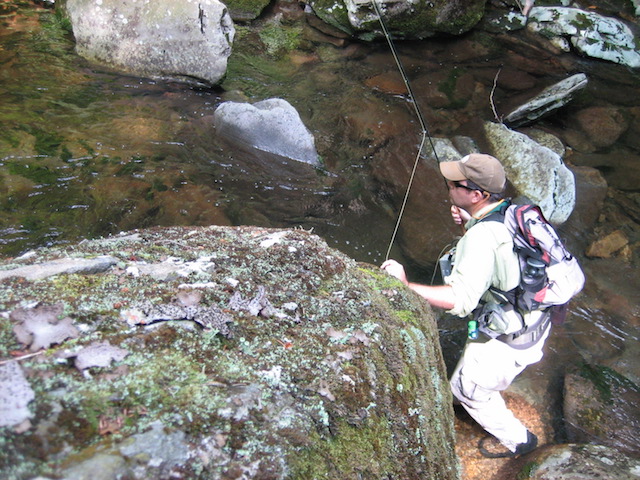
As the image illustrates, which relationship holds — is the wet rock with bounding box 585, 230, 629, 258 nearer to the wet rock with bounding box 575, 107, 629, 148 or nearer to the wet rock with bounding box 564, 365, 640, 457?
the wet rock with bounding box 564, 365, 640, 457

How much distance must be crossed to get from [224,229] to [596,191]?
21.5 ft

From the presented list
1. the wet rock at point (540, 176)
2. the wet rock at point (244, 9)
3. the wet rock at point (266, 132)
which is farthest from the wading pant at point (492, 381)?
the wet rock at point (244, 9)

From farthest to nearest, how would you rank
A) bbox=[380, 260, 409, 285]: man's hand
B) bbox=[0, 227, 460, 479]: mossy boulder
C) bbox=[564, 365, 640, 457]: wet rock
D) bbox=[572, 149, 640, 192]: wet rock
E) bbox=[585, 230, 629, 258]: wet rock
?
bbox=[572, 149, 640, 192]: wet rock → bbox=[585, 230, 629, 258]: wet rock → bbox=[564, 365, 640, 457]: wet rock → bbox=[380, 260, 409, 285]: man's hand → bbox=[0, 227, 460, 479]: mossy boulder

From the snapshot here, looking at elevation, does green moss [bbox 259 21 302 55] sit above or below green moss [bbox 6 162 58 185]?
above

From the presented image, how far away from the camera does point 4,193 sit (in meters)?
5.12

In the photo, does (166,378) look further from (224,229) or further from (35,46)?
(35,46)

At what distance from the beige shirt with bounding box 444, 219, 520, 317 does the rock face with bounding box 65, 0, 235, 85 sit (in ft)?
19.9

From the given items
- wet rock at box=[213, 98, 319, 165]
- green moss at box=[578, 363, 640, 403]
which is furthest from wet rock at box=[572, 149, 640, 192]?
wet rock at box=[213, 98, 319, 165]

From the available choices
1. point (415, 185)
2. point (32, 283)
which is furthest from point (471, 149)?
point (32, 283)

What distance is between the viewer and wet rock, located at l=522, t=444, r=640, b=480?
3.46 metres

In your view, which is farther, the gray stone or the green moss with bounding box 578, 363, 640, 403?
the green moss with bounding box 578, 363, 640, 403

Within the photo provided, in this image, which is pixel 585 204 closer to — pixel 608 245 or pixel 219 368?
pixel 608 245

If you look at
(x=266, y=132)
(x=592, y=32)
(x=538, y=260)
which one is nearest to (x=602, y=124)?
(x=592, y=32)

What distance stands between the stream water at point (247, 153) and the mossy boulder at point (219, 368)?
9.53 ft
